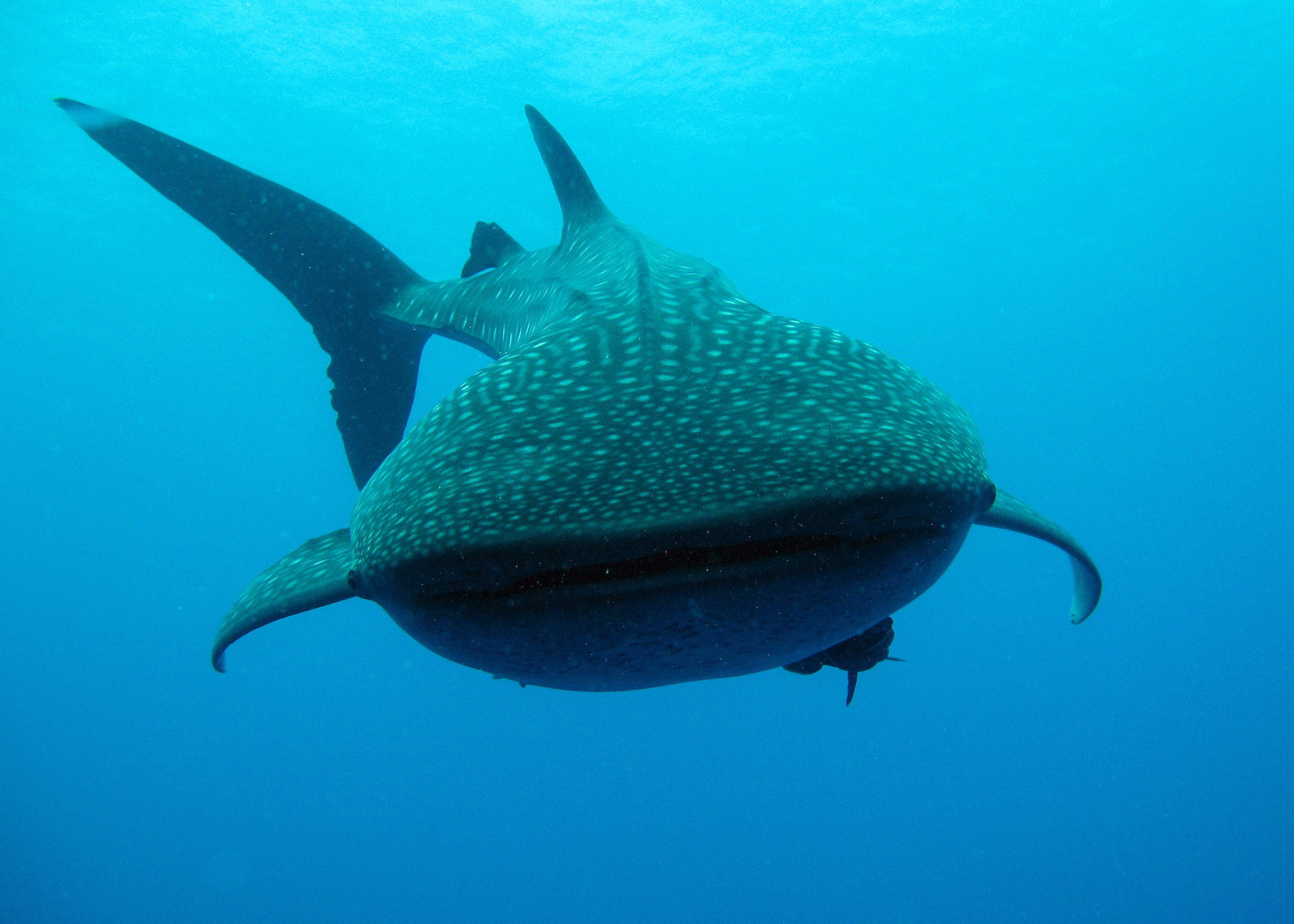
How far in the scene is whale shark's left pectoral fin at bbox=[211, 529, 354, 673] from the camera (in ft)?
8.47

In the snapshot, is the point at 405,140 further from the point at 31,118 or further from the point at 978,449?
the point at 978,449

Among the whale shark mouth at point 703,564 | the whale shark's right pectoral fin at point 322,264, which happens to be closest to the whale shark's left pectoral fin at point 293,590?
the whale shark mouth at point 703,564

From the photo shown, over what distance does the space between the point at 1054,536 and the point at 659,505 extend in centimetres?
257

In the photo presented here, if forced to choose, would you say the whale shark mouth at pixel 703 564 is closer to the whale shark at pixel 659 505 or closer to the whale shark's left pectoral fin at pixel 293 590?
the whale shark at pixel 659 505

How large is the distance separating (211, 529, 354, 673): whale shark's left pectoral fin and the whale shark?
0.01 meters

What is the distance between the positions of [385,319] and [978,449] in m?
4.52

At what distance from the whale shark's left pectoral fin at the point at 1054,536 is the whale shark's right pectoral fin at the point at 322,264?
3834 mm

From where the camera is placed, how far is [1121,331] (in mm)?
56344

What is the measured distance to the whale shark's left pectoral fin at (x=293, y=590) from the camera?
2582 mm

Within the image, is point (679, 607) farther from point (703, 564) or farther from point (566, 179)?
point (566, 179)

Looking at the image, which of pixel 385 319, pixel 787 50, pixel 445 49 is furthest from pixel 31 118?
pixel 385 319

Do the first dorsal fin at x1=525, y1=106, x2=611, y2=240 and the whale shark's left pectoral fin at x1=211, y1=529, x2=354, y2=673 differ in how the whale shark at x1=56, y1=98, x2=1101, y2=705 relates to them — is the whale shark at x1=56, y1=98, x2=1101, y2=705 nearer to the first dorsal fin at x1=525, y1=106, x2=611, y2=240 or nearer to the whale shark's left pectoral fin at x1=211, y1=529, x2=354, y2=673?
the whale shark's left pectoral fin at x1=211, y1=529, x2=354, y2=673

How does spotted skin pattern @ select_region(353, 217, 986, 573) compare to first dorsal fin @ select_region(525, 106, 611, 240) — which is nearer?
spotted skin pattern @ select_region(353, 217, 986, 573)

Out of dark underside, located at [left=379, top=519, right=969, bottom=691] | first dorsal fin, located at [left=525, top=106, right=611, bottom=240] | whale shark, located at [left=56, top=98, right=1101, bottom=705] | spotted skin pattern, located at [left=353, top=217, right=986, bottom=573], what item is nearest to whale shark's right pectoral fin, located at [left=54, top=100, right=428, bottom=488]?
first dorsal fin, located at [left=525, top=106, right=611, bottom=240]
